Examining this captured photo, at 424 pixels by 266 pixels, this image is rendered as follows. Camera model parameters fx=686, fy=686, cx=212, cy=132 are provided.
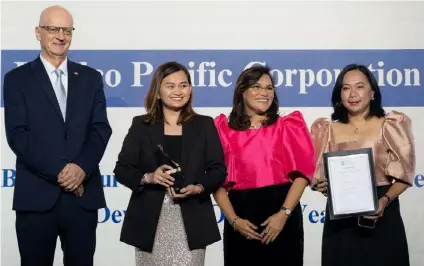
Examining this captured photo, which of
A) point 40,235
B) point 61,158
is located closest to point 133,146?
point 61,158

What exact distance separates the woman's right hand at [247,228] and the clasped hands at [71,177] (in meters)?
0.75

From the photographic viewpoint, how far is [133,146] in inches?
123

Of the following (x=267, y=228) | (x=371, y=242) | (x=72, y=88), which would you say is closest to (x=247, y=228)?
(x=267, y=228)

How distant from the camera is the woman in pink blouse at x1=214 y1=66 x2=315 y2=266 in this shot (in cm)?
321

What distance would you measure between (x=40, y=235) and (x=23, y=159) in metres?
0.36

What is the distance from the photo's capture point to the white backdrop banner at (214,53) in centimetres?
418

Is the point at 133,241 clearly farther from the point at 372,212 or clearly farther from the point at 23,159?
the point at 372,212

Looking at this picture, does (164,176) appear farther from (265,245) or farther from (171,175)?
(265,245)

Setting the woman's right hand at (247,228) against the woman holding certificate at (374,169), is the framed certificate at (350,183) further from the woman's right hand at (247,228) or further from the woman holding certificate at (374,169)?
the woman's right hand at (247,228)

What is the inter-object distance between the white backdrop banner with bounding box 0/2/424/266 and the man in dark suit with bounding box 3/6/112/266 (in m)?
0.92

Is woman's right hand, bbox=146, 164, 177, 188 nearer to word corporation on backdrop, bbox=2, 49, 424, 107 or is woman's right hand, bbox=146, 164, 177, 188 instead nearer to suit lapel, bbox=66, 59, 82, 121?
suit lapel, bbox=66, 59, 82, 121

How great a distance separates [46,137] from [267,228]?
111 centimetres

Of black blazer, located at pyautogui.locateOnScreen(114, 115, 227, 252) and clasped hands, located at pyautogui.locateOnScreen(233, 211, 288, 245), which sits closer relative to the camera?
black blazer, located at pyautogui.locateOnScreen(114, 115, 227, 252)

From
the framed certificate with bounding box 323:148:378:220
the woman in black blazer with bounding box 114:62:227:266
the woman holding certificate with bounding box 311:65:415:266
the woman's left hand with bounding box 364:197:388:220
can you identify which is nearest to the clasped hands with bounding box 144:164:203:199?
the woman in black blazer with bounding box 114:62:227:266
